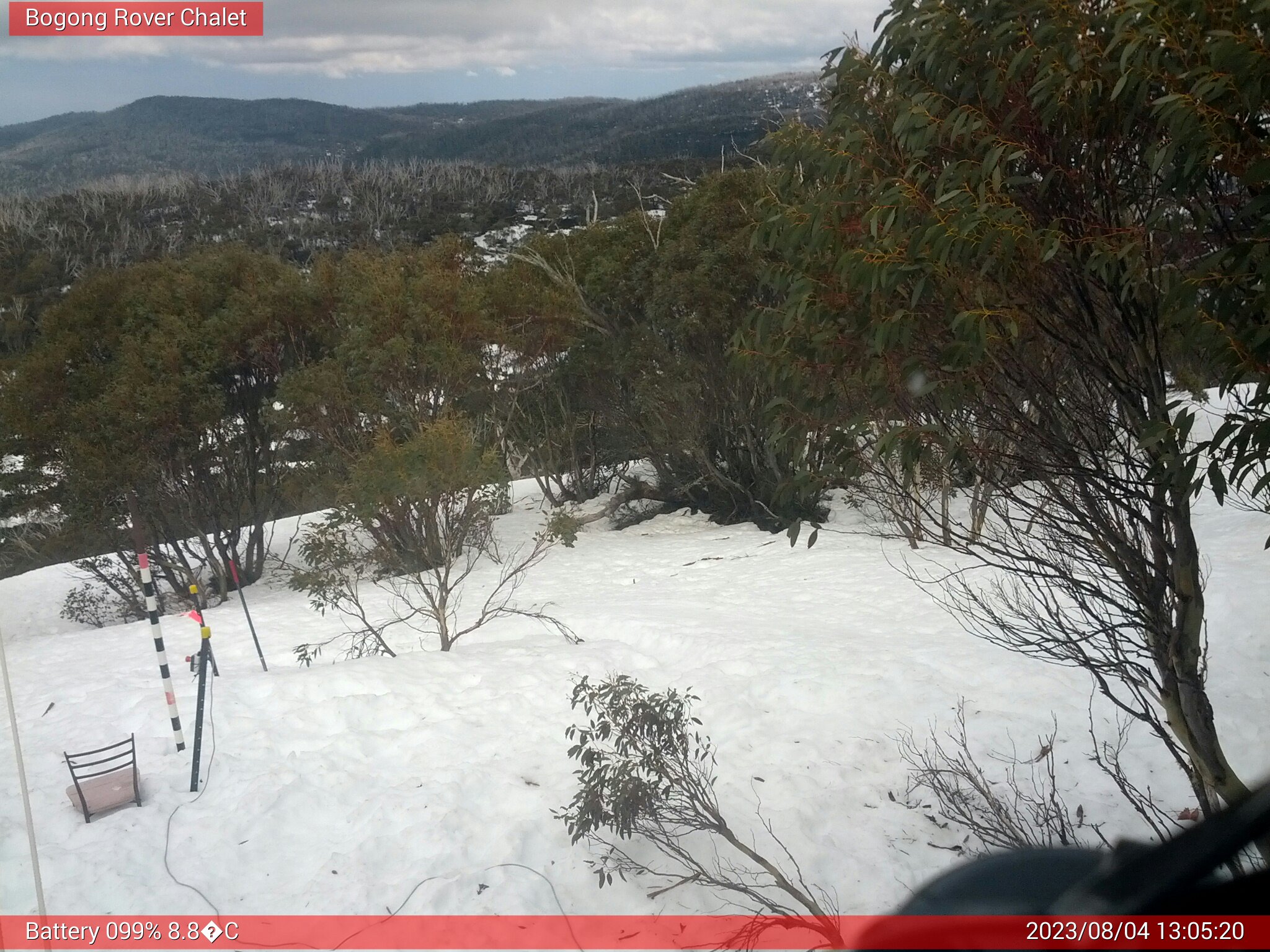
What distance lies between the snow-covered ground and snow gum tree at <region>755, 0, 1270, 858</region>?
1159mm

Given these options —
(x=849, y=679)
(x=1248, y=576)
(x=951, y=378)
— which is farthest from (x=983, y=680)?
(x=951, y=378)

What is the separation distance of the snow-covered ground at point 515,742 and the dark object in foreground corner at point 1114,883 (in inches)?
84.4

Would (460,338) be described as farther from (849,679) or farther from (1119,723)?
(1119,723)

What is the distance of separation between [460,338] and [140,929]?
820 cm

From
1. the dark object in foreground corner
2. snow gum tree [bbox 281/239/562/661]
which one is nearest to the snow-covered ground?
snow gum tree [bbox 281/239/562/661]

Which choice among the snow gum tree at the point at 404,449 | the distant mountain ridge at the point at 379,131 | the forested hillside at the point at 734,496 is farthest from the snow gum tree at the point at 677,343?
the distant mountain ridge at the point at 379,131

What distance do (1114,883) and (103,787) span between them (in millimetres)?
3641

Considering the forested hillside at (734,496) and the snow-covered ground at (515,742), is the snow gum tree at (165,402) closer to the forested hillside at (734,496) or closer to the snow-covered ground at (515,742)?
the forested hillside at (734,496)

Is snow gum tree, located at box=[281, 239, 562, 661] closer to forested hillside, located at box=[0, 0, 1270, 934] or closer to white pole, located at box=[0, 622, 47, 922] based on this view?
forested hillside, located at box=[0, 0, 1270, 934]

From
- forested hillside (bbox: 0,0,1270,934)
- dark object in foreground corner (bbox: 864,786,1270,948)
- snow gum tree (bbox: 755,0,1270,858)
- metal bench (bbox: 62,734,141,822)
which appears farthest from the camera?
metal bench (bbox: 62,734,141,822)

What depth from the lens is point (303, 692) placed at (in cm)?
452

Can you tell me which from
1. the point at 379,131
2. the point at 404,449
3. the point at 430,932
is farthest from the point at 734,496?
the point at 430,932

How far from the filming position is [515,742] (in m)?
4.09

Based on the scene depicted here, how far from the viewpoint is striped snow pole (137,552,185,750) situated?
11.4 feet
